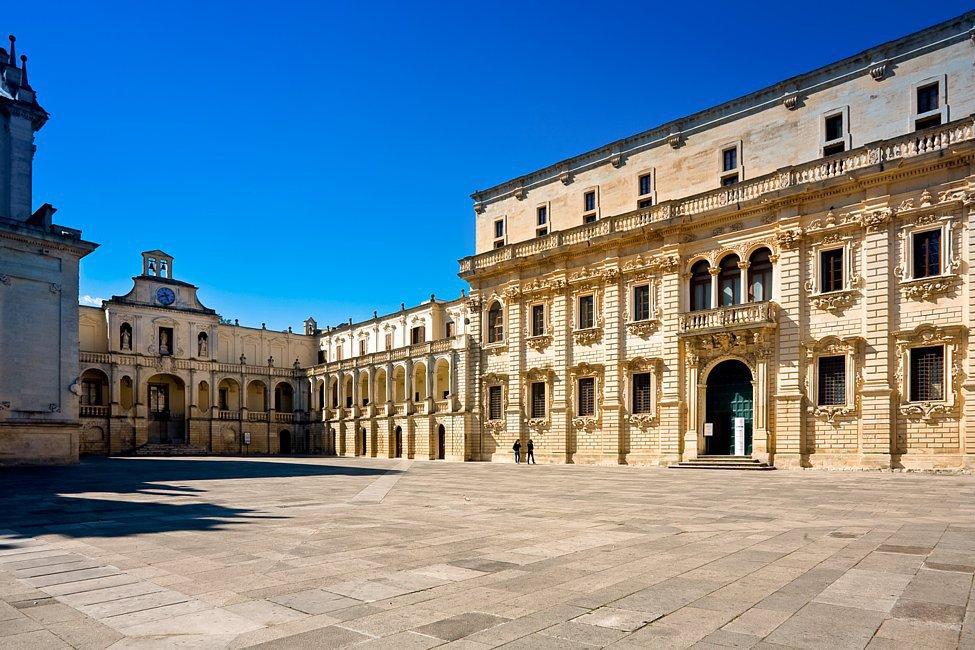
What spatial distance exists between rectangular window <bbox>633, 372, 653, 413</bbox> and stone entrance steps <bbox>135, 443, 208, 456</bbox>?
3987cm

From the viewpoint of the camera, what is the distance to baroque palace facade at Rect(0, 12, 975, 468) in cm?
2861

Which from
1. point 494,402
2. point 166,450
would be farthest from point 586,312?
point 166,450

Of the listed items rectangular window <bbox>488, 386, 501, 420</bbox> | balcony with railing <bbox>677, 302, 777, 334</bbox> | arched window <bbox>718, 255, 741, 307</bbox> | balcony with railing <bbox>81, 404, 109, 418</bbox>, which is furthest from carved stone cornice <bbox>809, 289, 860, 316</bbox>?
balcony with railing <bbox>81, 404, 109, 418</bbox>

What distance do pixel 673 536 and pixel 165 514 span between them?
949cm

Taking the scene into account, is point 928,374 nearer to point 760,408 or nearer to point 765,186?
point 760,408

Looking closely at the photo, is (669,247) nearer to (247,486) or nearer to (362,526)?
(247,486)

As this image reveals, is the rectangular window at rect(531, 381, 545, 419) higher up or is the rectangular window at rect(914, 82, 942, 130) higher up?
the rectangular window at rect(914, 82, 942, 130)

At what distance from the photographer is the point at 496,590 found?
7539 millimetres

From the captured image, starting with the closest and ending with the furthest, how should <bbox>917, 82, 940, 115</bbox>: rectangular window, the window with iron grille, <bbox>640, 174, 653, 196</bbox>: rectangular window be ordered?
<bbox>917, 82, 940, 115</bbox>: rectangular window → <bbox>640, 174, 653, 196</bbox>: rectangular window → the window with iron grille

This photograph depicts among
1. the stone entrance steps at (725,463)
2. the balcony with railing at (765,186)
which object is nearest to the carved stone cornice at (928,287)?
the balcony with railing at (765,186)

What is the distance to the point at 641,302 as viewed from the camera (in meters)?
38.0

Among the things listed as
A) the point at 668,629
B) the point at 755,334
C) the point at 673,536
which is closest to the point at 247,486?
the point at 673,536

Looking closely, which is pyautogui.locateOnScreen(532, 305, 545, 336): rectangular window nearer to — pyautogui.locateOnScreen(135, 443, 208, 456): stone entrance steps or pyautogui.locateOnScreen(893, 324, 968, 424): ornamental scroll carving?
pyautogui.locateOnScreen(893, 324, 968, 424): ornamental scroll carving

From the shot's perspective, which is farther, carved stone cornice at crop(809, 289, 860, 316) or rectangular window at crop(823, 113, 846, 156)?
rectangular window at crop(823, 113, 846, 156)
